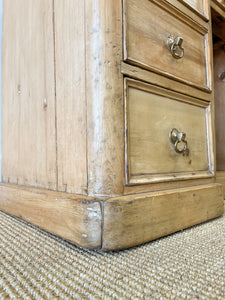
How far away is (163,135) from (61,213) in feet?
1.04

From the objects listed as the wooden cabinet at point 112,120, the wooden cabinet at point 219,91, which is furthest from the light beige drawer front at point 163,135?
the wooden cabinet at point 219,91

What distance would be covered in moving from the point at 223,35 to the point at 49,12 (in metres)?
0.82

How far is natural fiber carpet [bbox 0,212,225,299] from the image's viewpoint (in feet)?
1.14

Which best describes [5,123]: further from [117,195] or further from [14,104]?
[117,195]

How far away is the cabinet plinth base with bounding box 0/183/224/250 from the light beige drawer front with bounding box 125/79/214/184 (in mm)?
51

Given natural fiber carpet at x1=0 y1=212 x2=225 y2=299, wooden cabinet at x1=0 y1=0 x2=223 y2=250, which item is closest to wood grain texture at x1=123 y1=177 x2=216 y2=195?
wooden cabinet at x1=0 y1=0 x2=223 y2=250

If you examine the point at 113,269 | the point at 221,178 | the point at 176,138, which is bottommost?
the point at 113,269

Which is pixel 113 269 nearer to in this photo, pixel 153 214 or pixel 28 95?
pixel 153 214

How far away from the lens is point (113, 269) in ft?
1.37

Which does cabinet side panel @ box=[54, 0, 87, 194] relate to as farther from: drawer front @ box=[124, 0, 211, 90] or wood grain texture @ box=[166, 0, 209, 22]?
wood grain texture @ box=[166, 0, 209, 22]

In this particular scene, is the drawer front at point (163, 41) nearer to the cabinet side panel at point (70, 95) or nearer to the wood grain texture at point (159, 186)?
the cabinet side panel at point (70, 95)

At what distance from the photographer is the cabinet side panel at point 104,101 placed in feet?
1.67

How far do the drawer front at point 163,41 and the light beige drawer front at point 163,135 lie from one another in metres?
0.06

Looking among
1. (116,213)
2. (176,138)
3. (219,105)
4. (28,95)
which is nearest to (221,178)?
(219,105)
